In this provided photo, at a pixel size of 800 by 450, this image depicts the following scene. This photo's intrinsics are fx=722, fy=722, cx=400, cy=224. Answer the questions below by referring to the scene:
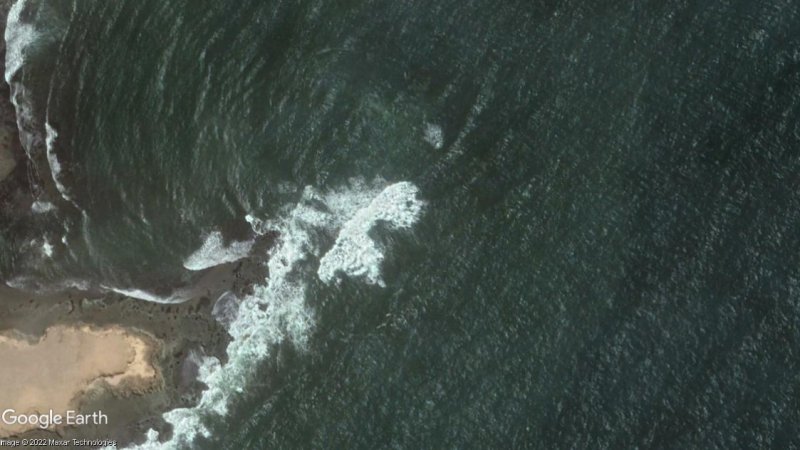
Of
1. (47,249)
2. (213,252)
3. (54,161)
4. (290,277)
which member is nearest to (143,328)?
(213,252)

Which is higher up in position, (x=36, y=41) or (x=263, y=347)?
(x=36, y=41)

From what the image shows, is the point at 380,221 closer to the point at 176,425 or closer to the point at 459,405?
the point at 459,405

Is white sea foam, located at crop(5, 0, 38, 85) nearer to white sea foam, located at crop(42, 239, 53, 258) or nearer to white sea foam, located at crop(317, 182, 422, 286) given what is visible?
white sea foam, located at crop(42, 239, 53, 258)

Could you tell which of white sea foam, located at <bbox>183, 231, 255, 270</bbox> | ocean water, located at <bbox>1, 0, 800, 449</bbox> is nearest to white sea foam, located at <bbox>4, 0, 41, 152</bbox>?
ocean water, located at <bbox>1, 0, 800, 449</bbox>

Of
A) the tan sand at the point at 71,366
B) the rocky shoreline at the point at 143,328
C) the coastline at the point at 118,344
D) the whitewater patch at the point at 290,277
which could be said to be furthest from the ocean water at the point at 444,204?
the tan sand at the point at 71,366

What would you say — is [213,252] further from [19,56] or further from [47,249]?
[19,56]

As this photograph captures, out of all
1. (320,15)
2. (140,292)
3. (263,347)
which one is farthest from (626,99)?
(140,292)
